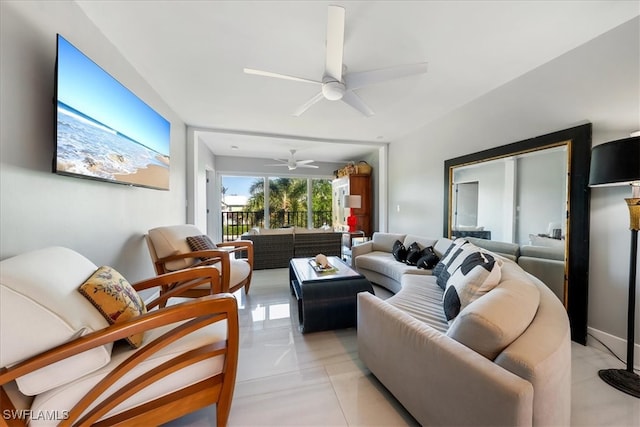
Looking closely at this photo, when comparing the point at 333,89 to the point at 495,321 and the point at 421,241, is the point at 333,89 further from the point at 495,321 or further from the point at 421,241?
the point at 421,241

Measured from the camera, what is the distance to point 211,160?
585 cm

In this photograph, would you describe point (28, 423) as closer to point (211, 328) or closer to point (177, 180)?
point (211, 328)

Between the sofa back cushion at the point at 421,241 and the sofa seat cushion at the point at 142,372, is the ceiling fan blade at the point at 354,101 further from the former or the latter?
the sofa seat cushion at the point at 142,372

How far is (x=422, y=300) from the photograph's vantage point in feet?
5.95

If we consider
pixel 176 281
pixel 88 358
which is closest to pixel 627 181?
pixel 88 358

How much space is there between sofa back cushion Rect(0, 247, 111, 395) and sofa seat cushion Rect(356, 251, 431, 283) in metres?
2.43

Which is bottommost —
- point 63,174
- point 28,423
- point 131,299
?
point 28,423

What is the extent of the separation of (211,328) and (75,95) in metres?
1.64

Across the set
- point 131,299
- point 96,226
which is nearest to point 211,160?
point 96,226

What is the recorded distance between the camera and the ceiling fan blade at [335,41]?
1.39 m

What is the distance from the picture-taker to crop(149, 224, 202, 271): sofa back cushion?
225 cm

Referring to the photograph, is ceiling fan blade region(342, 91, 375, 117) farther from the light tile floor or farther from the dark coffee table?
the light tile floor

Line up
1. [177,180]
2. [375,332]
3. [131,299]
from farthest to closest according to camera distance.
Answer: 1. [177,180]
2. [375,332]
3. [131,299]

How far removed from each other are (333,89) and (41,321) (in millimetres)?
2154
